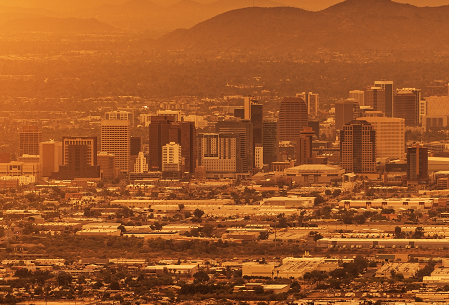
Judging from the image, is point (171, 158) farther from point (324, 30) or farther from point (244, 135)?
point (324, 30)

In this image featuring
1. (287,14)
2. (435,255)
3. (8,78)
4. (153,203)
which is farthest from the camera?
(287,14)

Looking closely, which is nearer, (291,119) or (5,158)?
(5,158)

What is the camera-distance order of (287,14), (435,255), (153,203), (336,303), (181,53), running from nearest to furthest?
1. (336,303)
2. (435,255)
3. (153,203)
4. (181,53)
5. (287,14)

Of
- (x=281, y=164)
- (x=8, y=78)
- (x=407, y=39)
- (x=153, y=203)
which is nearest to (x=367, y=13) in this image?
(x=407, y=39)

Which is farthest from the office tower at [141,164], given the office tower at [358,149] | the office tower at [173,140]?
the office tower at [358,149]

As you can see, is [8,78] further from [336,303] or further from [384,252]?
[336,303]

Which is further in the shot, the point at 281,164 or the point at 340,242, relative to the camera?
the point at 281,164

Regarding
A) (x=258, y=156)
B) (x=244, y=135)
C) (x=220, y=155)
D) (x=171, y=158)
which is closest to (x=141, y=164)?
(x=171, y=158)
